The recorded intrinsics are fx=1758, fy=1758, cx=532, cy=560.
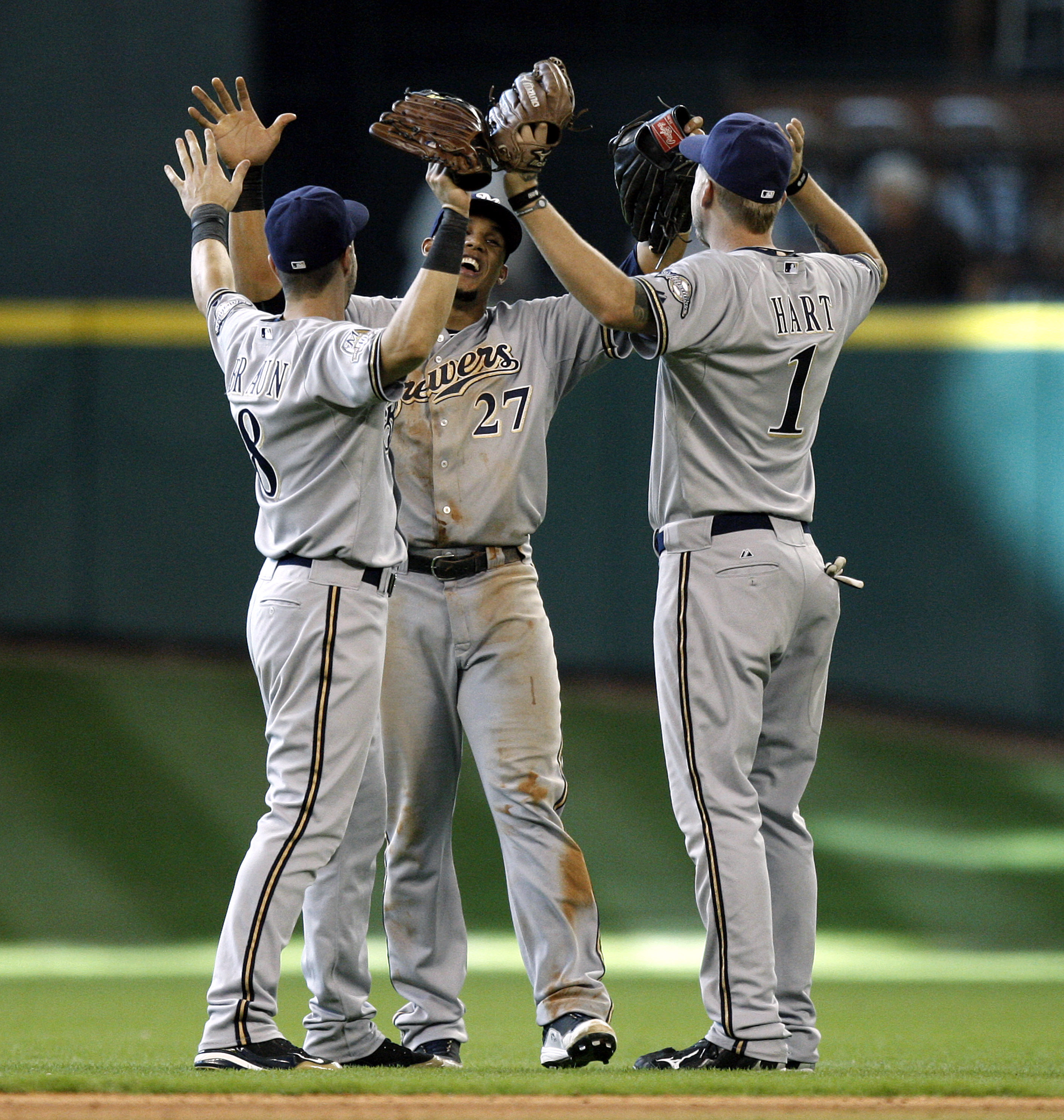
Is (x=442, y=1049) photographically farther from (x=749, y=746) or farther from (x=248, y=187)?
(x=248, y=187)

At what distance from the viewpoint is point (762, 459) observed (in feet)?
11.3

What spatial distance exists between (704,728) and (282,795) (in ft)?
2.64

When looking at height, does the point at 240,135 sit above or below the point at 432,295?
above

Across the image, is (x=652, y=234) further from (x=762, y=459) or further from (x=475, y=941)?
(x=475, y=941)

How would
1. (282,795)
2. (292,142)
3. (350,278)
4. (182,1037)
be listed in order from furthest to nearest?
(292,142), (182,1037), (350,278), (282,795)

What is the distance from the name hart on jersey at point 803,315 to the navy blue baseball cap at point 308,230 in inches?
32.6

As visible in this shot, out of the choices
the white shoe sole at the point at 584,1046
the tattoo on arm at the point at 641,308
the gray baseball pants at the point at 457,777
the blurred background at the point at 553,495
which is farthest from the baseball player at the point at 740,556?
the blurred background at the point at 553,495

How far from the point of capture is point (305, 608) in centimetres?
332

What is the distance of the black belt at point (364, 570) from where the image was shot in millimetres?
3365

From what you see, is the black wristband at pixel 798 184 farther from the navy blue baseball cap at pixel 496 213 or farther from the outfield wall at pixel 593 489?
the outfield wall at pixel 593 489

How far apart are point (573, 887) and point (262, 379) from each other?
3.92 feet

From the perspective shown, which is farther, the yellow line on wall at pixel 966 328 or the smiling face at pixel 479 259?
the yellow line on wall at pixel 966 328

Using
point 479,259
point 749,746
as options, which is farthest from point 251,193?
point 749,746

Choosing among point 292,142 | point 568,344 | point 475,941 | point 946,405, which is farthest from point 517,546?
point 292,142
